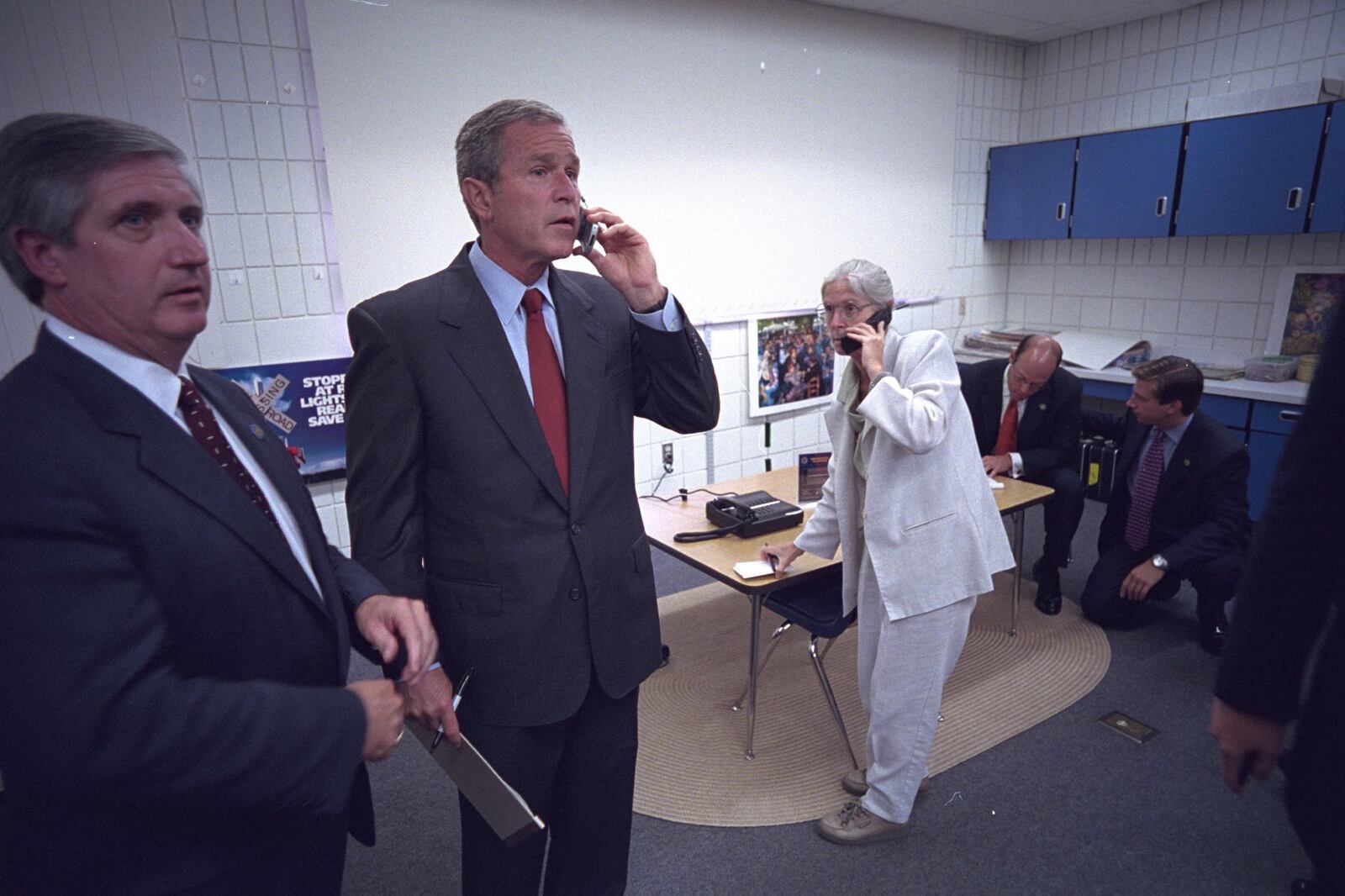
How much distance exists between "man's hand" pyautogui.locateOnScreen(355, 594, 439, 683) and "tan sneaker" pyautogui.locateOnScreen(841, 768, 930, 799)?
1649 millimetres

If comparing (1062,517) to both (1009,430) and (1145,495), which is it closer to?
(1145,495)

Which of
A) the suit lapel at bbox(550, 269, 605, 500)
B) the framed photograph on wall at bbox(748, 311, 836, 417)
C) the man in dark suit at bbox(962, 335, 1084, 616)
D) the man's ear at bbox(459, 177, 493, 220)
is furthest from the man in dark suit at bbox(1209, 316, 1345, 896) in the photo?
the framed photograph on wall at bbox(748, 311, 836, 417)

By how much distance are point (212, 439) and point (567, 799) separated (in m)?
0.97

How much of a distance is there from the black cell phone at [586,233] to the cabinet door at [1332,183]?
4.37 metres

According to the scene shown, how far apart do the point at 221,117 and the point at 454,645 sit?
102 inches

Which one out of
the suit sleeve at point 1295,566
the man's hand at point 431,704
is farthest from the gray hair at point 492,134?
the suit sleeve at point 1295,566

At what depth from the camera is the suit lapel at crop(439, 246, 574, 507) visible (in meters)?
1.28

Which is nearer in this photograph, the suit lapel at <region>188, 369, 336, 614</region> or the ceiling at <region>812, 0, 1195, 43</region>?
the suit lapel at <region>188, 369, 336, 614</region>

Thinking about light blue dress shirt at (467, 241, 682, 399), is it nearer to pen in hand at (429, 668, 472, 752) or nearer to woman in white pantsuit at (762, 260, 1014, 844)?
pen in hand at (429, 668, 472, 752)

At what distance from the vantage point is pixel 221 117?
286cm

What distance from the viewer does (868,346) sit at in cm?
191

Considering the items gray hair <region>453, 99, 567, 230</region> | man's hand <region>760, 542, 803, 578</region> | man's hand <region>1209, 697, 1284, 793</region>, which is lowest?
man's hand <region>760, 542, 803, 578</region>

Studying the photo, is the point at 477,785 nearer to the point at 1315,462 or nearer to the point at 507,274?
the point at 507,274

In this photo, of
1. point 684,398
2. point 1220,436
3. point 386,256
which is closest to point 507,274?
point 684,398
